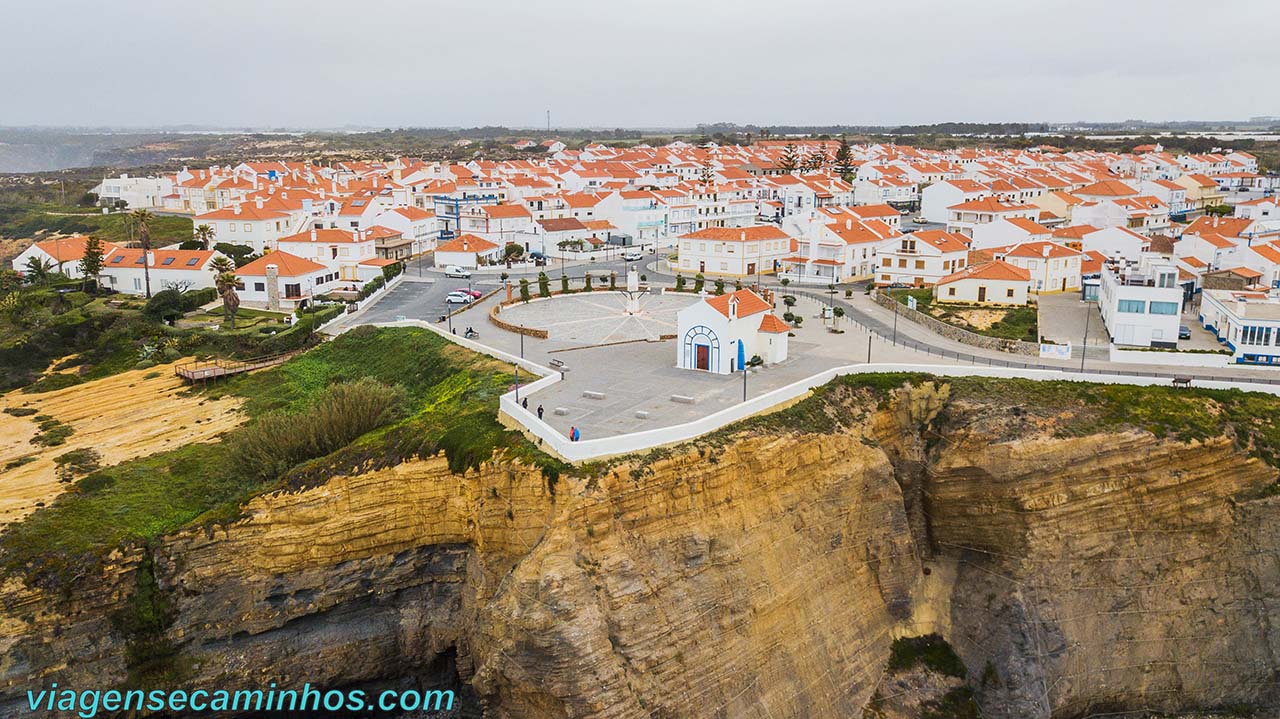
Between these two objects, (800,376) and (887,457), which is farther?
(800,376)

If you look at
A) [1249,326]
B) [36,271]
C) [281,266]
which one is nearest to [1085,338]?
[1249,326]

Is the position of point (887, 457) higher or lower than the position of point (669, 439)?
lower

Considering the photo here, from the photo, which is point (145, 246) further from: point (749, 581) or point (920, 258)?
point (749, 581)

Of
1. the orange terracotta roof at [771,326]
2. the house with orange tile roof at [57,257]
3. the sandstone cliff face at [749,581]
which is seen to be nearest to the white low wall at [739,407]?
the sandstone cliff face at [749,581]

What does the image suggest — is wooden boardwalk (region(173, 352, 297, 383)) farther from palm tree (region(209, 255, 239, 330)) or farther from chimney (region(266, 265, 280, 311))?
chimney (region(266, 265, 280, 311))

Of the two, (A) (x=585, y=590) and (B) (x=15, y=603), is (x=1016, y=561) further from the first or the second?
(B) (x=15, y=603)

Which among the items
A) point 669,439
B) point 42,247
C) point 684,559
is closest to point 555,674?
point 684,559

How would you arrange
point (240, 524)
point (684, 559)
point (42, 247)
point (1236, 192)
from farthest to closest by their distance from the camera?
point (1236, 192)
point (42, 247)
point (240, 524)
point (684, 559)

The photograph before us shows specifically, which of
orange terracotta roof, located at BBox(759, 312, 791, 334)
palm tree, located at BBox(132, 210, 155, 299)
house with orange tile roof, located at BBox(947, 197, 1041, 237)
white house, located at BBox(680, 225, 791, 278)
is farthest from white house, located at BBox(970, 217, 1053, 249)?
palm tree, located at BBox(132, 210, 155, 299)
